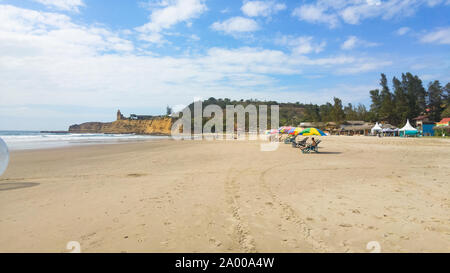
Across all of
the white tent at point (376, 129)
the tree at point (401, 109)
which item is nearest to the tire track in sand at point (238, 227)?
the white tent at point (376, 129)

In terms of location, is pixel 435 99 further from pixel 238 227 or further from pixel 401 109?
pixel 238 227

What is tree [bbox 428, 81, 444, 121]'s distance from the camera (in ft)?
229

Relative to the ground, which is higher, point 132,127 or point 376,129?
point 132,127

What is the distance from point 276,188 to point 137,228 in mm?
3925

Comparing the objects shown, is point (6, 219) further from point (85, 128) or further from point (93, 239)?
point (85, 128)

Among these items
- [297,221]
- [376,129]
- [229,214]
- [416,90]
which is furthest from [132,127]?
[297,221]

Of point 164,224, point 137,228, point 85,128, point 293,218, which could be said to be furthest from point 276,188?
point 85,128

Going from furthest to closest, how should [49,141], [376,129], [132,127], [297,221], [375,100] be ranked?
[132,127]
[375,100]
[376,129]
[49,141]
[297,221]

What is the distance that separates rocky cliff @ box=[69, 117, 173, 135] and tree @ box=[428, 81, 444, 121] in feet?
306

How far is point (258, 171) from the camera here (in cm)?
Answer: 931

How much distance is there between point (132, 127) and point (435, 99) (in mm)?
128762

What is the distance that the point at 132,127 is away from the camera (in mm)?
130750

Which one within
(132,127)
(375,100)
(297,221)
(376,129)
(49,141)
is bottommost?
(297,221)
